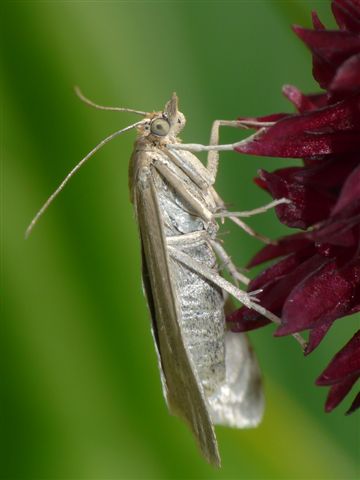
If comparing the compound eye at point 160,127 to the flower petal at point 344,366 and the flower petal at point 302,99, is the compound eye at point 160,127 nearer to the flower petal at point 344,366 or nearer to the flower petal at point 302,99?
the flower petal at point 302,99

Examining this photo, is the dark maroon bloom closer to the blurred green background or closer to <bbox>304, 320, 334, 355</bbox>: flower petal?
<bbox>304, 320, 334, 355</bbox>: flower petal

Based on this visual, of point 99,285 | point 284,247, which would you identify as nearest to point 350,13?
point 284,247

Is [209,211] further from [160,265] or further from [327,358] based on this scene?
[327,358]

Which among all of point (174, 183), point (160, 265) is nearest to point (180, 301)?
point (160, 265)

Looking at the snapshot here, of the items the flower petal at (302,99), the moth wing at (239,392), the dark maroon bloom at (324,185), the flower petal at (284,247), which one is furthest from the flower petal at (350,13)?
the moth wing at (239,392)

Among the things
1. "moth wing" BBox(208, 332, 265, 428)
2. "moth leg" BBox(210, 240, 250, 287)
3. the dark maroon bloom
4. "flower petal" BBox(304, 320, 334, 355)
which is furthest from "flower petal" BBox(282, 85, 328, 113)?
"moth wing" BBox(208, 332, 265, 428)

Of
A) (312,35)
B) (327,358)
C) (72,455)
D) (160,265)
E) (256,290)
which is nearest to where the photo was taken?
(312,35)

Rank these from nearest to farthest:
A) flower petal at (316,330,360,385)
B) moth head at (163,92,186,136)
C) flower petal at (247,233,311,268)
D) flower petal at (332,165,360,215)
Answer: flower petal at (332,165,360,215) → flower petal at (316,330,360,385) → flower petal at (247,233,311,268) → moth head at (163,92,186,136)

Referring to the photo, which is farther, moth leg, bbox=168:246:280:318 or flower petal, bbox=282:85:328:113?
moth leg, bbox=168:246:280:318
